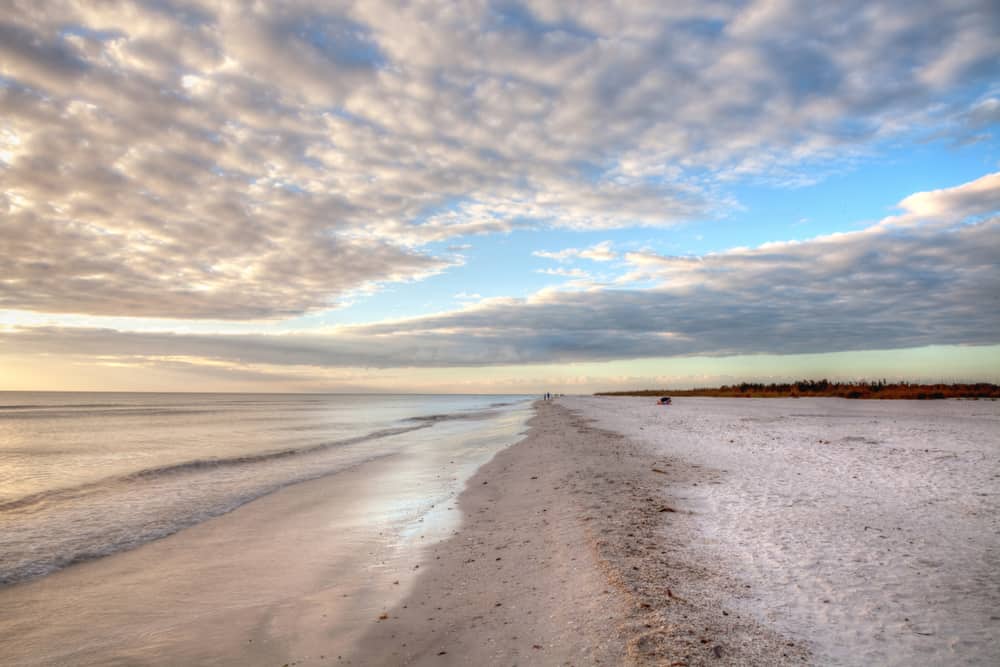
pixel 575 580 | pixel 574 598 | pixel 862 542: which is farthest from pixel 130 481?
pixel 862 542

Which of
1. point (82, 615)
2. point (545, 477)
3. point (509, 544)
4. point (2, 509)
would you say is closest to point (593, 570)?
point (509, 544)

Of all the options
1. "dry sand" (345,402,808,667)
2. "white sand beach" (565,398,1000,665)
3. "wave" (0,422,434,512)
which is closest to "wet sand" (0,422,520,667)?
"dry sand" (345,402,808,667)

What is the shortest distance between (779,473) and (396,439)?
24269mm

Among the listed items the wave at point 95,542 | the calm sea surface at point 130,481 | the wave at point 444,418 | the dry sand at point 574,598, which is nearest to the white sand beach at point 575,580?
the dry sand at point 574,598

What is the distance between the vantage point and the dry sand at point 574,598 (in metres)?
4.74

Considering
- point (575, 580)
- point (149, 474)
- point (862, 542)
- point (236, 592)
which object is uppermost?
point (862, 542)

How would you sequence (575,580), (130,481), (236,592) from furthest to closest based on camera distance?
(130,481), (236,592), (575,580)

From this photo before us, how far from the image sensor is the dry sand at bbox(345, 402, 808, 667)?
4.74 metres

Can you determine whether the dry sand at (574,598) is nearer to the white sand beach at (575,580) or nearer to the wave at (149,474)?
the white sand beach at (575,580)

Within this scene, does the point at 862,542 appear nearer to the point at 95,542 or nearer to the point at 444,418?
the point at 95,542

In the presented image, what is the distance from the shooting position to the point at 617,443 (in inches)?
827

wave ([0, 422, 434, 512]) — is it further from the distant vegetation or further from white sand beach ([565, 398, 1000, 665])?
the distant vegetation

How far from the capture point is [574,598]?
6.02 m

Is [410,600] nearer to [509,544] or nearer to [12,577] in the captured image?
[509,544]
